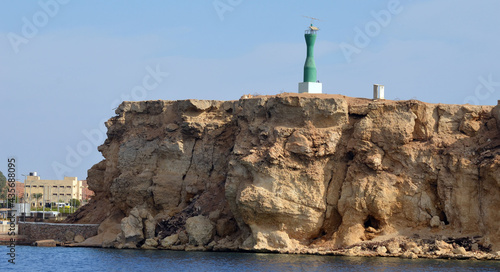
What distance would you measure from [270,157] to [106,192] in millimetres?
18238

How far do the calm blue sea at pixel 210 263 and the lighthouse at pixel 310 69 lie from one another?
13508 millimetres

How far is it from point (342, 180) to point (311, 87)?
8688mm

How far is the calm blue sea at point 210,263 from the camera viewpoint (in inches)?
1699

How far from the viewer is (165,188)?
194 feet

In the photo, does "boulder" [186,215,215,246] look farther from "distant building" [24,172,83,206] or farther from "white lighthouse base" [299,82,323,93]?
"distant building" [24,172,83,206]

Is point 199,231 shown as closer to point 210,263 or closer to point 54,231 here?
point 210,263

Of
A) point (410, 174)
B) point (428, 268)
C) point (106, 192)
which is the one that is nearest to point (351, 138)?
point (410, 174)

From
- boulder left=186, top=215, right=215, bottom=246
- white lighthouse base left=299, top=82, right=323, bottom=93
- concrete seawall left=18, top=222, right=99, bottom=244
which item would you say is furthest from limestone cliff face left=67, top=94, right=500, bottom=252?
concrete seawall left=18, top=222, right=99, bottom=244

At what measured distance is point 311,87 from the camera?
58.7m

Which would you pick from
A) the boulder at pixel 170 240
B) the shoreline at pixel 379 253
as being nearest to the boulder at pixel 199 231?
the shoreline at pixel 379 253

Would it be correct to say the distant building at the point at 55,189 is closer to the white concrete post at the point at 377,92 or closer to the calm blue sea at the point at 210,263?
the calm blue sea at the point at 210,263

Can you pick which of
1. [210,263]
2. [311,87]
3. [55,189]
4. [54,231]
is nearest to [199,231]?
[210,263]

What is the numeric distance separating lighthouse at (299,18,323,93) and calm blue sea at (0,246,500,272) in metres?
13.5

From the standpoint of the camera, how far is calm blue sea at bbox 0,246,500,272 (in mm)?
43156
